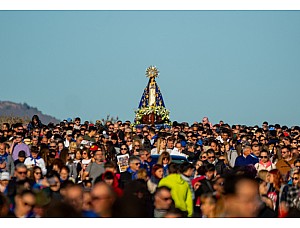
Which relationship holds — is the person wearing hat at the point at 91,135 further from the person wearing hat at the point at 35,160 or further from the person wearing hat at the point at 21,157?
the person wearing hat at the point at 35,160

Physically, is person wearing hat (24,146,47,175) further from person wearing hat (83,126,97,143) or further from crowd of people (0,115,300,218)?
person wearing hat (83,126,97,143)

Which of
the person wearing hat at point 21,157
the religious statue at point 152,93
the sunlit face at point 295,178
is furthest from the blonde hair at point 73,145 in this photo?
the religious statue at point 152,93

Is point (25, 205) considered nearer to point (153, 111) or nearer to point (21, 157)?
point (21, 157)

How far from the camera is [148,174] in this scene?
23.3 meters

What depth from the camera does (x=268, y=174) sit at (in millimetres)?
Answer: 21594

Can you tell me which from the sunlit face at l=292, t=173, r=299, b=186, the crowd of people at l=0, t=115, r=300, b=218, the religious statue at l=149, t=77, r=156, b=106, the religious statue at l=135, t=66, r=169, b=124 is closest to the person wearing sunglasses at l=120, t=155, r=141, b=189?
the crowd of people at l=0, t=115, r=300, b=218

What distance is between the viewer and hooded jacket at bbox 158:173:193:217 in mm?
19938

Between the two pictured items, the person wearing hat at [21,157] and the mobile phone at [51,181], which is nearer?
the mobile phone at [51,181]

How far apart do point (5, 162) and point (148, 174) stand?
3227 mm

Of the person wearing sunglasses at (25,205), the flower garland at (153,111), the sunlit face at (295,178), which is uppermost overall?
the flower garland at (153,111)

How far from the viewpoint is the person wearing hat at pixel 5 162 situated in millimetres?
24331

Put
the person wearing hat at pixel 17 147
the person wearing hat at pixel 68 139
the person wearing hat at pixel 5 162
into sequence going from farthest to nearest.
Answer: the person wearing hat at pixel 68 139
the person wearing hat at pixel 17 147
the person wearing hat at pixel 5 162

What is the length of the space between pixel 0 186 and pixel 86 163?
15.8 feet
